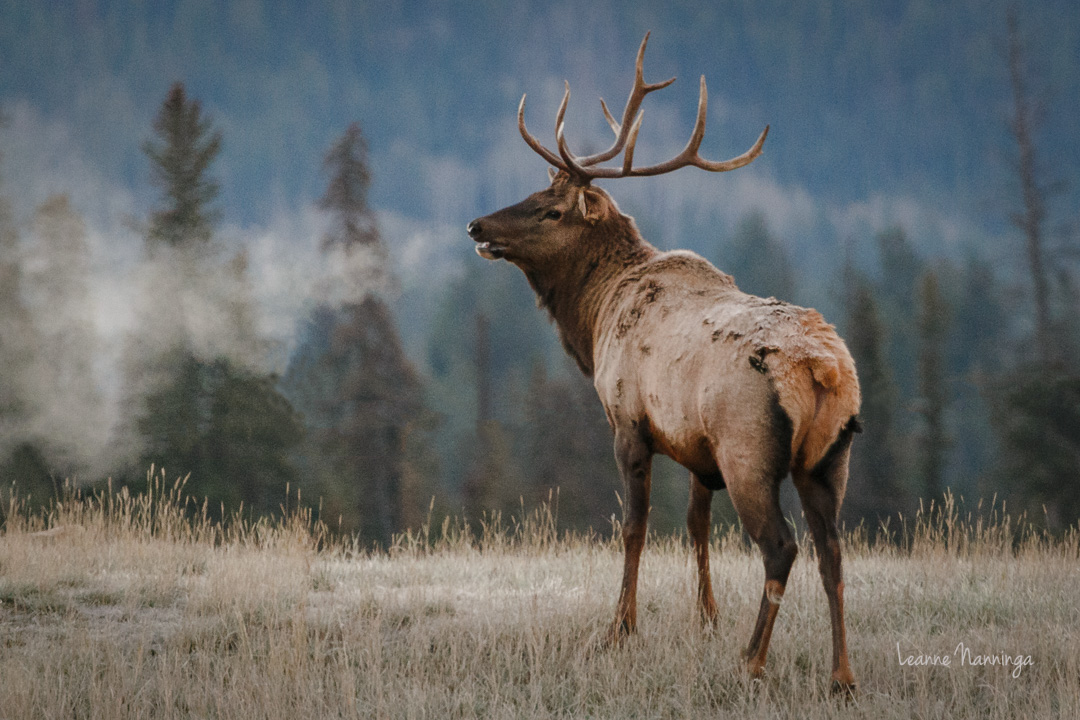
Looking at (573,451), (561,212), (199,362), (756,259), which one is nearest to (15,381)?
(199,362)

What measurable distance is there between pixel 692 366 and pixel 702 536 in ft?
5.32

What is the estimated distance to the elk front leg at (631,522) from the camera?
566 centimetres

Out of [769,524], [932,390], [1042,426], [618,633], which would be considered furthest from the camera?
[932,390]

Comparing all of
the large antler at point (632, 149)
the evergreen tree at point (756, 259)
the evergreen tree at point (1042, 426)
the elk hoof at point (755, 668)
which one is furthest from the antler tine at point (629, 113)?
the evergreen tree at point (756, 259)

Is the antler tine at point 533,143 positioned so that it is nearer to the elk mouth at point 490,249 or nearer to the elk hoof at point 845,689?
the elk mouth at point 490,249

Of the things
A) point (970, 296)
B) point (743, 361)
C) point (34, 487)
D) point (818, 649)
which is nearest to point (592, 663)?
point (818, 649)

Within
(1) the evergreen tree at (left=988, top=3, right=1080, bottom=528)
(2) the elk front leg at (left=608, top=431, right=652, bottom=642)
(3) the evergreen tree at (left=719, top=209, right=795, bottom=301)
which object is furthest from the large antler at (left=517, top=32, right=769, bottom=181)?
(3) the evergreen tree at (left=719, top=209, right=795, bottom=301)

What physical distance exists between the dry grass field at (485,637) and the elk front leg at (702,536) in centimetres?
18

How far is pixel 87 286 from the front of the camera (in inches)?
869

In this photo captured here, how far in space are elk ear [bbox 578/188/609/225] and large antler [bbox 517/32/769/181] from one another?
14cm

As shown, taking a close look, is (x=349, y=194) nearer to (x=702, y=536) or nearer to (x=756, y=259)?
(x=702, y=536)

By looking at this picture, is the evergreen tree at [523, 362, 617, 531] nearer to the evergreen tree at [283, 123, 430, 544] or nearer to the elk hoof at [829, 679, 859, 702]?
the evergreen tree at [283, 123, 430, 544]

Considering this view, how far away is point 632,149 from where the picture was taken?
251 inches

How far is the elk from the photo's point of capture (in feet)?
15.0
